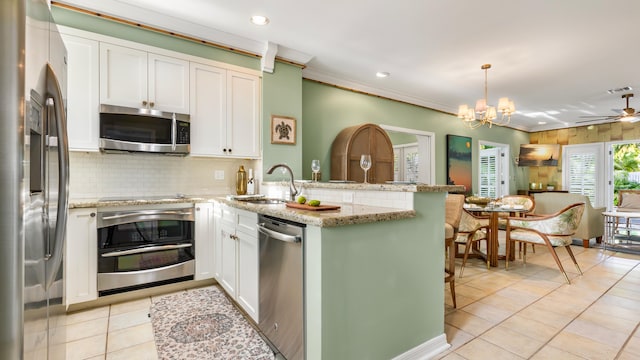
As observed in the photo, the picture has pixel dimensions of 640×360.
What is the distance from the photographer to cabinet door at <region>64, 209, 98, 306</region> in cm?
245

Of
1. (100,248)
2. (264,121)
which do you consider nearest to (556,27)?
(264,121)

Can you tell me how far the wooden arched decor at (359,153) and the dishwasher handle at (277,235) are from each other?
231 cm

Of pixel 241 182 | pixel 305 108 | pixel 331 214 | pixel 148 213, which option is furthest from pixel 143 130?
pixel 331 214

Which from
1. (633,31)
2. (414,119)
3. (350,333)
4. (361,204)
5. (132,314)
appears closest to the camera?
(350,333)

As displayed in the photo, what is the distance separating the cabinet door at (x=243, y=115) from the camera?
3348 millimetres

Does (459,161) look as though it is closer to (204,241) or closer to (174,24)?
(204,241)

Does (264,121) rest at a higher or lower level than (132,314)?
higher

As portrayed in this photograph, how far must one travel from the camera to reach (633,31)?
118 inches

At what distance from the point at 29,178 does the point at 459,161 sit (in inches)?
261

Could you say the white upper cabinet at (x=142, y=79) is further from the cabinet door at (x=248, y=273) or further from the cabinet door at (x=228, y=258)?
the cabinet door at (x=248, y=273)

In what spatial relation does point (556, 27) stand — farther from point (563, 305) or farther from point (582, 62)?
point (563, 305)

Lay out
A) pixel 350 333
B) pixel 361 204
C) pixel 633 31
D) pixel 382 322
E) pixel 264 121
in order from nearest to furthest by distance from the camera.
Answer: pixel 350 333 → pixel 382 322 → pixel 361 204 → pixel 633 31 → pixel 264 121

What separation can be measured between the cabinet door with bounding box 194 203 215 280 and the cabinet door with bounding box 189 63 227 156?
622mm

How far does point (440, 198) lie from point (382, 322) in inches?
35.1
